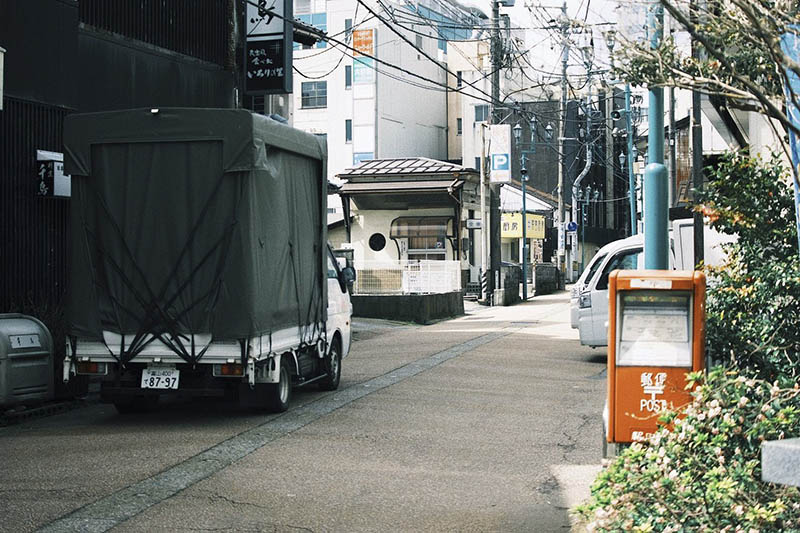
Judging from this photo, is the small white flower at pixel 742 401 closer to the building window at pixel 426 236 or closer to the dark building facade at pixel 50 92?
the dark building facade at pixel 50 92

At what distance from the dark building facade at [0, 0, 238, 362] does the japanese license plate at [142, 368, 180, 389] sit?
291cm

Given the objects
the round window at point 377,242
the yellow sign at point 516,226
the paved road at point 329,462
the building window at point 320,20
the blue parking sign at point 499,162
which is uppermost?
the building window at point 320,20

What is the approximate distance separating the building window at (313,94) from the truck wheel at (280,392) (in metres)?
A: 46.8

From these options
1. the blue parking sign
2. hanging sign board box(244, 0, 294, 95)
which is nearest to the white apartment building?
the blue parking sign

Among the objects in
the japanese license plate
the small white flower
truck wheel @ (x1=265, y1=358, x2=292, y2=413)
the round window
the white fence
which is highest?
the round window

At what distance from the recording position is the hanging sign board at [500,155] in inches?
1372

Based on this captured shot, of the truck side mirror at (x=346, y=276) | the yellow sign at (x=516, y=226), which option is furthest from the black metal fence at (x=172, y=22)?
the yellow sign at (x=516, y=226)

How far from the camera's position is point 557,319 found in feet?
101

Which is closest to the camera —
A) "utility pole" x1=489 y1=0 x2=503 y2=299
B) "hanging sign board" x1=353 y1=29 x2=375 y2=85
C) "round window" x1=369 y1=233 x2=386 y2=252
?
"utility pole" x1=489 y1=0 x2=503 y2=299

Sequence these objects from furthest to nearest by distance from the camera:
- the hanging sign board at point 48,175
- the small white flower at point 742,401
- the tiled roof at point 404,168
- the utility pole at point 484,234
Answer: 1. the tiled roof at point 404,168
2. the utility pole at point 484,234
3. the hanging sign board at point 48,175
4. the small white flower at point 742,401

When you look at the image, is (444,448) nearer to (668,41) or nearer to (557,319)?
(668,41)

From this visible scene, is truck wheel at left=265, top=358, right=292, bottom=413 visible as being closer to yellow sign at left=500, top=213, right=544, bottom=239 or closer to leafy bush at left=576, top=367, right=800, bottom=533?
leafy bush at left=576, top=367, right=800, bottom=533

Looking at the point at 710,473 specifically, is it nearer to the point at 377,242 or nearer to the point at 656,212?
the point at 656,212

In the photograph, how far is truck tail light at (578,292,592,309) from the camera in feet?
60.0
